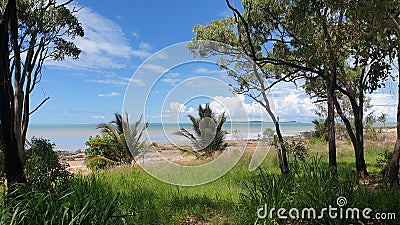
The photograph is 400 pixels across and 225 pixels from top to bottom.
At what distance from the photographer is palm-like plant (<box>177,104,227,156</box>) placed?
9758 millimetres

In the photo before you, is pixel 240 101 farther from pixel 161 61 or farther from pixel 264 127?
pixel 161 61

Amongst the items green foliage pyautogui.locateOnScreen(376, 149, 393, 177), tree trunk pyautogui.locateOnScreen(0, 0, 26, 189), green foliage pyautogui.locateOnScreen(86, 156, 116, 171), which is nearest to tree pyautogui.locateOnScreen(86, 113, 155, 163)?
green foliage pyautogui.locateOnScreen(86, 156, 116, 171)

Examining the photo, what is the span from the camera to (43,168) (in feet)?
15.0

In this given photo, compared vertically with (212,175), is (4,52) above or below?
above

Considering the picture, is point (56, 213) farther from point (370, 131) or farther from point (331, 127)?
point (370, 131)

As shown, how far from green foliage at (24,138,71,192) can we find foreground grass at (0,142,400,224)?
19.8 inches

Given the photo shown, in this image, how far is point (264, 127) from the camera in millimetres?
6445

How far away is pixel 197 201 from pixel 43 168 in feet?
7.25

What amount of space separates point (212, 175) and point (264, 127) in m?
1.59

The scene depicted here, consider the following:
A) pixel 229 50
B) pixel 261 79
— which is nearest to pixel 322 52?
pixel 261 79

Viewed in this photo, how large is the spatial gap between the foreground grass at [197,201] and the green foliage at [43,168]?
50 cm

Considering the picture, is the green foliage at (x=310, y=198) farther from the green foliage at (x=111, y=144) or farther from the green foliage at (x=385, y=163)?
the green foliage at (x=111, y=144)

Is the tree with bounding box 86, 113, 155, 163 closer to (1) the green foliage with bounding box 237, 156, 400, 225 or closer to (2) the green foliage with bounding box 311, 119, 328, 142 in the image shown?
(1) the green foliage with bounding box 237, 156, 400, 225

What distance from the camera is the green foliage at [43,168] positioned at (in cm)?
435
